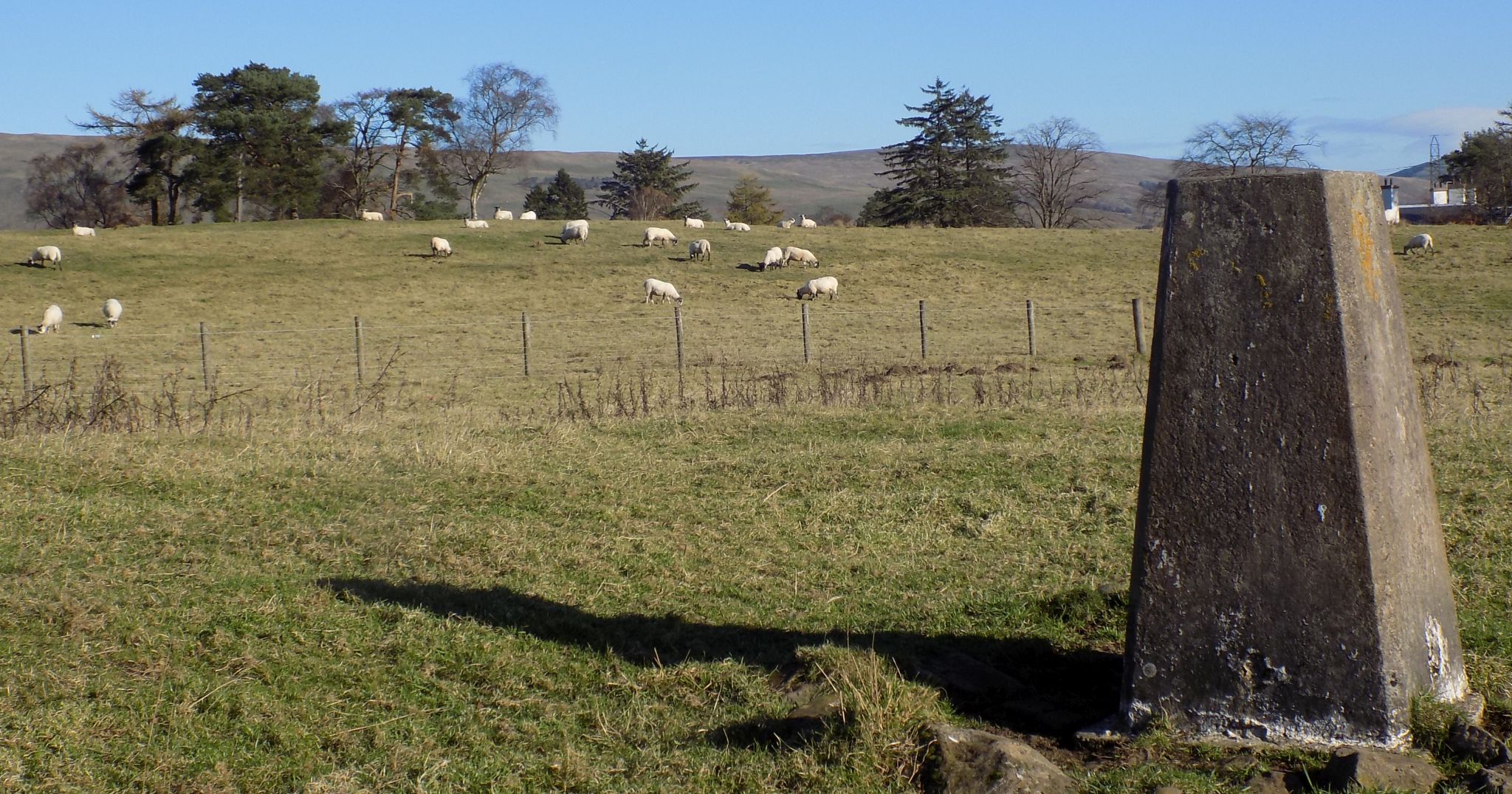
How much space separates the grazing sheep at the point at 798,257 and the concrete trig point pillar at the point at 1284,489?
36193 millimetres

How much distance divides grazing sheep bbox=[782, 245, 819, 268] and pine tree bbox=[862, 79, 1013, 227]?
26.5 metres

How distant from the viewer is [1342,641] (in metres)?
3.63

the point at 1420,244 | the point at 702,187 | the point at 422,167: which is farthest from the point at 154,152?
the point at 702,187

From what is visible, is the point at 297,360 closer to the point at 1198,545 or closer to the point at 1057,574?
the point at 1057,574

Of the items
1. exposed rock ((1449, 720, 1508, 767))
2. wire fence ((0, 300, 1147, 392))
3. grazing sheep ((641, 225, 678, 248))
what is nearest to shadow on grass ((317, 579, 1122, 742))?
exposed rock ((1449, 720, 1508, 767))

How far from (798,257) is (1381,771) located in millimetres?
37115

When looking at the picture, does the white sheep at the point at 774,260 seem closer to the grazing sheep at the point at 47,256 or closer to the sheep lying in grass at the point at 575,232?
the sheep lying in grass at the point at 575,232

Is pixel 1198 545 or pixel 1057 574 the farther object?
pixel 1057 574

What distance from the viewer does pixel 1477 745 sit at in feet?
11.6

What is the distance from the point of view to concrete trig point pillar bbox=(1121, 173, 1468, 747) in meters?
3.64

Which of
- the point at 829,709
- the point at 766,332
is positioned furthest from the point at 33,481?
the point at 766,332

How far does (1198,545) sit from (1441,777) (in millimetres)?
914

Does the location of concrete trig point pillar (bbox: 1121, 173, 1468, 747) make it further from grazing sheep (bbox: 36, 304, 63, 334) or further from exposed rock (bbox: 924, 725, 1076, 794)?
grazing sheep (bbox: 36, 304, 63, 334)

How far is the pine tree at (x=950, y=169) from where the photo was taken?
2579 inches
